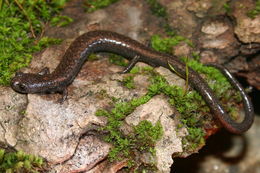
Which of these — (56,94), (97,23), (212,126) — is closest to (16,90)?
(56,94)

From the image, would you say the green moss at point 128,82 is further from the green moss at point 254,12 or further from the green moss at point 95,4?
the green moss at point 254,12

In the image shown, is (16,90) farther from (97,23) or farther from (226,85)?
(226,85)

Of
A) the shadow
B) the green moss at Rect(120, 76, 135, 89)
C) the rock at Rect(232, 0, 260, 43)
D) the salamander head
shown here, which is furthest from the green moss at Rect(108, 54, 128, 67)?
the shadow

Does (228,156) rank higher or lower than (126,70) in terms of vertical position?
lower

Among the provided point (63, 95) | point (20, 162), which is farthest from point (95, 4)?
point (20, 162)

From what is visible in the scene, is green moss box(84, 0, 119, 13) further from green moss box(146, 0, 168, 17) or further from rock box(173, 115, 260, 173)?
rock box(173, 115, 260, 173)

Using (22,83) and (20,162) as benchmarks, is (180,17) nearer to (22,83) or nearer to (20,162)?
(22,83)
